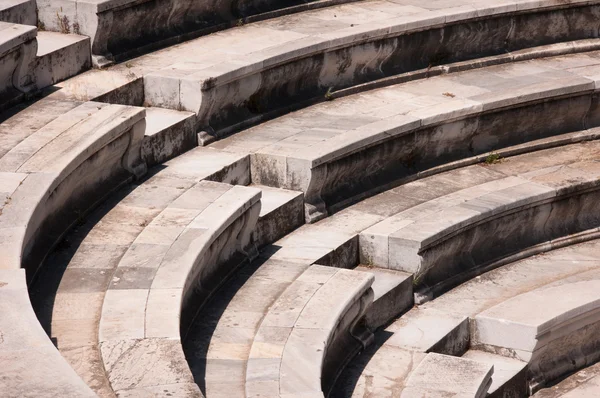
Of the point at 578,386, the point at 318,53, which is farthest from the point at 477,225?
the point at 318,53

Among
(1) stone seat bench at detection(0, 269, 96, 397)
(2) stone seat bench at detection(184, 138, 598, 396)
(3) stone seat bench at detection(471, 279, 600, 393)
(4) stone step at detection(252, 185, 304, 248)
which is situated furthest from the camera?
(3) stone seat bench at detection(471, 279, 600, 393)

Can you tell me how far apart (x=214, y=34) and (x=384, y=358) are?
516 cm

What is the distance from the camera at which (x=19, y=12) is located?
12.3 m

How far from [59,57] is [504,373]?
17.4 feet

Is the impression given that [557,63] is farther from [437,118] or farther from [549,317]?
[549,317]

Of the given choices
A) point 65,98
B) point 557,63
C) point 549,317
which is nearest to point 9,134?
point 65,98

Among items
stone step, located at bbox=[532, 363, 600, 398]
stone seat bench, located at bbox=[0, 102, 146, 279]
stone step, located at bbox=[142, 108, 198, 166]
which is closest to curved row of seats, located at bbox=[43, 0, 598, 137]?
stone step, located at bbox=[142, 108, 198, 166]

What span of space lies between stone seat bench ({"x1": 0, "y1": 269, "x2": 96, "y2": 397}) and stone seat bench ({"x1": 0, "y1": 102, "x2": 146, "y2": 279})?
64cm

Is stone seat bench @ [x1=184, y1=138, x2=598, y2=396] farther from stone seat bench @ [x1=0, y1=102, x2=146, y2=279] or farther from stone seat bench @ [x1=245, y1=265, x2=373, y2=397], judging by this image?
stone seat bench @ [x1=0, y1=102, x2=146, y2=279]

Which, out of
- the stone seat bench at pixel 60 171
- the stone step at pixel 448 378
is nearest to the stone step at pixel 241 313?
the stone step at pixel 448 378

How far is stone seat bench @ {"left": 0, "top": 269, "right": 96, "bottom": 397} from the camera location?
6586mm

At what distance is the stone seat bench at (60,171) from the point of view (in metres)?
8.98

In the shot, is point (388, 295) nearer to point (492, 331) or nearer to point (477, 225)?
point (492, 331)

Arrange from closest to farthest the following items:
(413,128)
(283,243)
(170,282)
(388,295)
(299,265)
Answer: (170,282)
(299,265)
(388,295)
(283,243)
(413,128)
